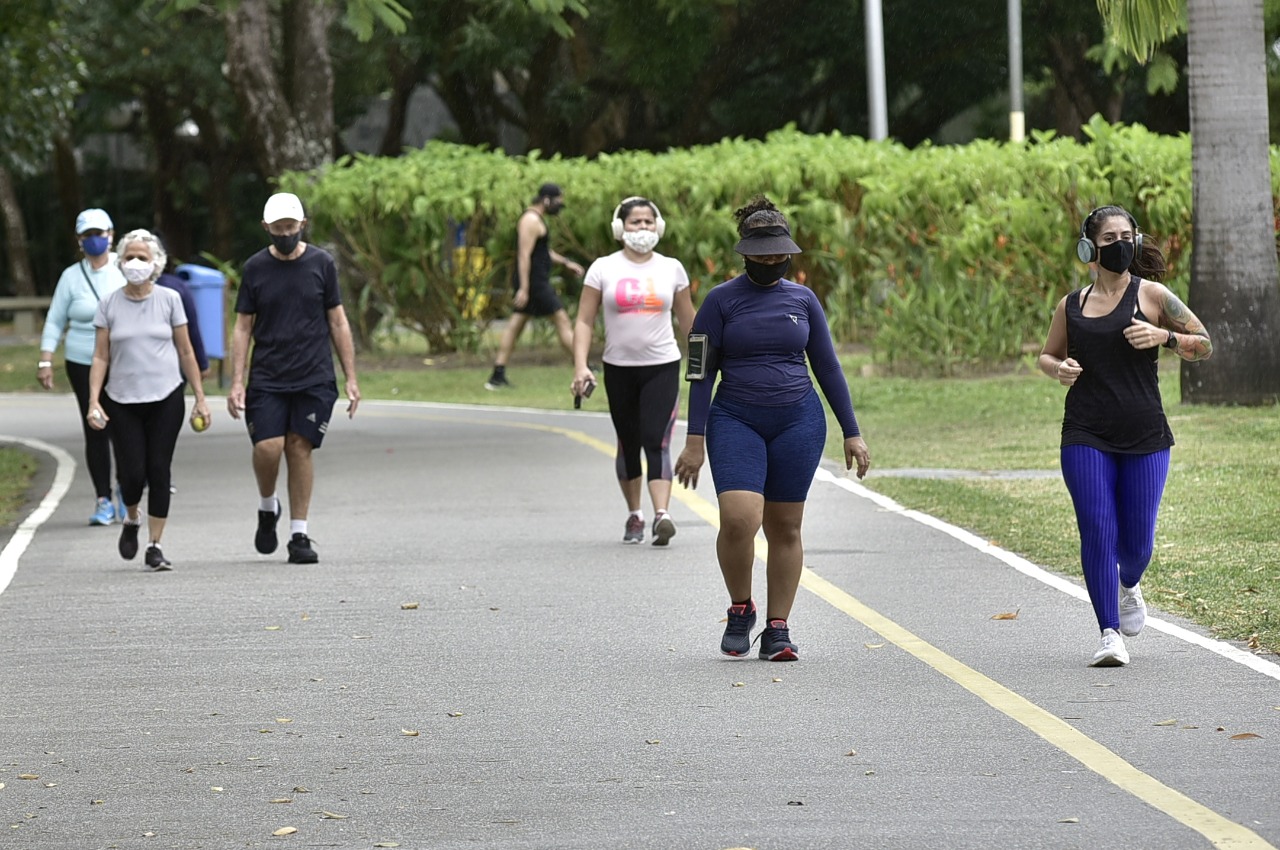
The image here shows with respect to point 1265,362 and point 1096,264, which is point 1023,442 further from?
point 1096,264

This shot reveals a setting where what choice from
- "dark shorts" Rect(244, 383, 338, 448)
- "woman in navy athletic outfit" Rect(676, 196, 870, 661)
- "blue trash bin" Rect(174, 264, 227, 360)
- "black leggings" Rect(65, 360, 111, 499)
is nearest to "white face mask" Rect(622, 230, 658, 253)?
"dark shorts" Rect(244, 383, 338, 448)

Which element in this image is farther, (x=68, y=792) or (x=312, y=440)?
(x=312, y=440)

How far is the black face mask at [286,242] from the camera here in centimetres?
1126

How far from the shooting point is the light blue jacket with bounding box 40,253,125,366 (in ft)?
A: 43.7

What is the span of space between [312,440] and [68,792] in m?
5.10

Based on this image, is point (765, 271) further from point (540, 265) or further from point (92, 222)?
point (540, 265)

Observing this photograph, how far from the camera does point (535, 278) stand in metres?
22.9

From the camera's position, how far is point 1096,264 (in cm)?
825

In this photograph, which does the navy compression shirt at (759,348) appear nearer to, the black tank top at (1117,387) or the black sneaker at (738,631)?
the black sneaker at (738,631)

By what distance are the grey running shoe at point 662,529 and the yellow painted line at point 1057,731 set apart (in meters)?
1.18

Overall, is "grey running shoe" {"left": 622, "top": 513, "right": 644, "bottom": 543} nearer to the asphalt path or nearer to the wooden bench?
the asphalt path

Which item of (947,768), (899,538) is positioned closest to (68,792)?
(947,768)

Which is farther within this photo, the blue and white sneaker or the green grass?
the blue and white sneaker

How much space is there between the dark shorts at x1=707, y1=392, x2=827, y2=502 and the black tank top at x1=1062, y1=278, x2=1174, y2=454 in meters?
0.95
